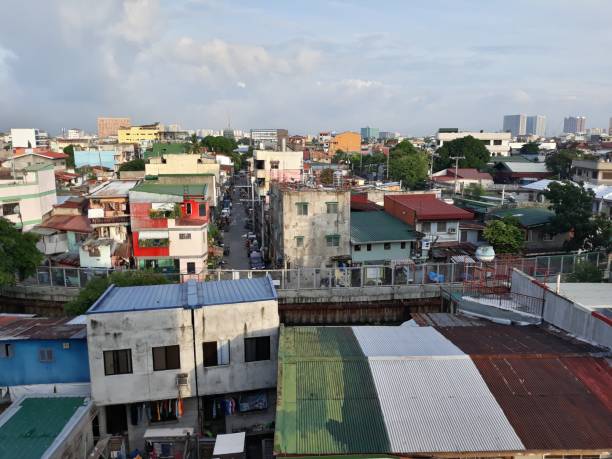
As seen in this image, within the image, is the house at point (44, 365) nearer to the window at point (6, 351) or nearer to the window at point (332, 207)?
the window at point (6, 351)

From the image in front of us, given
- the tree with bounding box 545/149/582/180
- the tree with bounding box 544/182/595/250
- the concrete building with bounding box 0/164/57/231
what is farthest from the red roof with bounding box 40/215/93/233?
the tree with bounding box 545/149/582/180

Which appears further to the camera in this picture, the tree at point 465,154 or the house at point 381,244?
the tree at point 465,154

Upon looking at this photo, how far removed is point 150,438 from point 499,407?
10.6 m

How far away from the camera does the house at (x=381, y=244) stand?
31.3 m

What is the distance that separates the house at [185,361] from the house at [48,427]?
1.04 m

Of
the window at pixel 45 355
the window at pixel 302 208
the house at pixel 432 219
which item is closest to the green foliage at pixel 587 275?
the house at pixel 432 219

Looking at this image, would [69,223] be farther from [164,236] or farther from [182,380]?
[182,380]

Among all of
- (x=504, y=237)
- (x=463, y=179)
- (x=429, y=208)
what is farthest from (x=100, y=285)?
(x=463, y=179)

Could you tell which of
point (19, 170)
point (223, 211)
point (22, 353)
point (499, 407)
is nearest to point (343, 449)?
point (499, 407)

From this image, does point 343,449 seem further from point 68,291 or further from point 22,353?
point 68,291

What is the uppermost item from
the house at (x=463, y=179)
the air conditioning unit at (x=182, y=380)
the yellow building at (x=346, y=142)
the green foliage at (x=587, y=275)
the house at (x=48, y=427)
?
the yellow building at (x=346, y=142)

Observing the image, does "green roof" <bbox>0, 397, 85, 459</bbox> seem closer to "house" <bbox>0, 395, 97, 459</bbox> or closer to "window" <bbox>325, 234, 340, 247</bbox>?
"house" <bbox>0, 395, 97, 459</bbox>

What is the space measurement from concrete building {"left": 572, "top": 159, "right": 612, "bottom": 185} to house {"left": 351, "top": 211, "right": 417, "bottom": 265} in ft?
111

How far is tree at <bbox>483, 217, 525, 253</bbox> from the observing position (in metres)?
32.7
